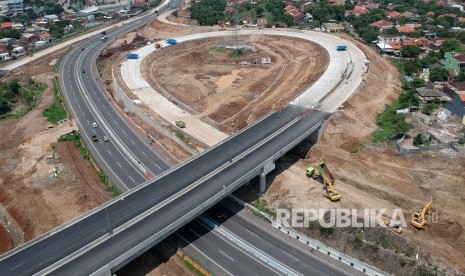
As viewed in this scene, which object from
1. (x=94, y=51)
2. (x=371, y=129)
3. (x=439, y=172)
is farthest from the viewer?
(x=94, y=51)

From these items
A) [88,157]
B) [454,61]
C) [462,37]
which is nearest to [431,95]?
[454,61]

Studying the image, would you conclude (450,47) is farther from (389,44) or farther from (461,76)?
(461,76)

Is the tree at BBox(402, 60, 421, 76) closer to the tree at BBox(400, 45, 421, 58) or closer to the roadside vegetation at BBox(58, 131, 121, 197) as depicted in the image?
the tree at BBox(400, 45, 421, 58)

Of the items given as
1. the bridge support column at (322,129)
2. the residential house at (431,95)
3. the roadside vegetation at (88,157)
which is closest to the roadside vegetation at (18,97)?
the roadside vegetation at (88,157)

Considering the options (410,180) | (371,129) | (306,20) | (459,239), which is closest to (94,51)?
(306,20)

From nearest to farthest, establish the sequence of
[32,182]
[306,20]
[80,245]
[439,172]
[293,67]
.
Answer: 1. [80,245]
2. [439,172]
3. [32,182]
4. [293,67]
5. [306,20]

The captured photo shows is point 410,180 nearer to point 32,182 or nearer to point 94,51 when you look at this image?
point 32,182
